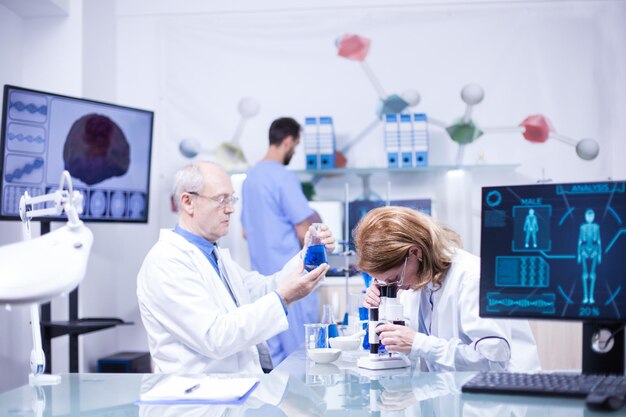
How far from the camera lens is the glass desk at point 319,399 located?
1.29 meters

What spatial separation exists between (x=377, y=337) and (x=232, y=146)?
3007 millimetres

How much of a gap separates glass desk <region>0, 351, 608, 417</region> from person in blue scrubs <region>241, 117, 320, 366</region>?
200 cm

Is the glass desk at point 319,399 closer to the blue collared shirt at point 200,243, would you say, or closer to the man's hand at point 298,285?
the man's hand at point 298,285

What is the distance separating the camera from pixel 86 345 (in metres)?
4.16

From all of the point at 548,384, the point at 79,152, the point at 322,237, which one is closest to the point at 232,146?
the point at 79,152

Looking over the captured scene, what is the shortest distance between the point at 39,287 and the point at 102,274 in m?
3.38

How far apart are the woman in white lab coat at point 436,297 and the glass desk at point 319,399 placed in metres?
0.11

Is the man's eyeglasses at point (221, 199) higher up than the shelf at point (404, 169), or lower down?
lower down

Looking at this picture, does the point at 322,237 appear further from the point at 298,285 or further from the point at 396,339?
the point at 396,339

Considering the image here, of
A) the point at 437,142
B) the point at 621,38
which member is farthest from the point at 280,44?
the point at 621,38

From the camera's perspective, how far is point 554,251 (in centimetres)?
149

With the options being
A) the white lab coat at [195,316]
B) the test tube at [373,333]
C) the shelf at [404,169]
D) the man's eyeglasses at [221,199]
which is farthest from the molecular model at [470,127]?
the test tube at [373,333]

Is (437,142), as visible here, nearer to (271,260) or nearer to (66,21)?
(271,260)

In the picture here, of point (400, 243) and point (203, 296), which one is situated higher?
point (400, 243)
